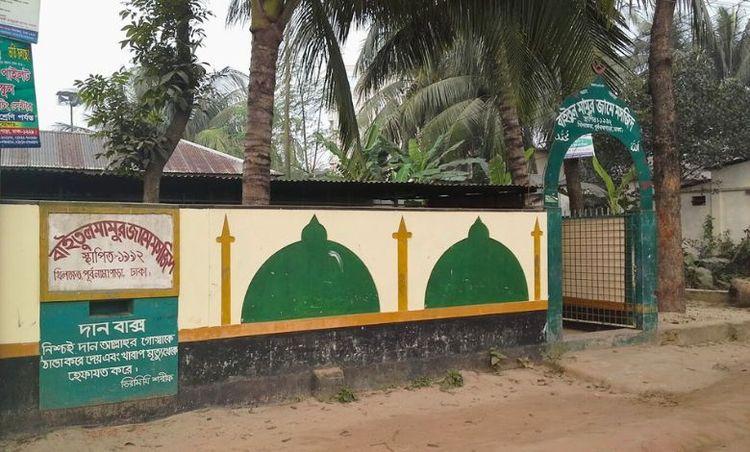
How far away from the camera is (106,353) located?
4809 millimetres

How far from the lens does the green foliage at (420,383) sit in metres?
6.30

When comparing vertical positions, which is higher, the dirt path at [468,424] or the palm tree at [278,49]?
the palm tree at [278,49]

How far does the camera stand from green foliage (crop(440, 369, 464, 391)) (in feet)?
20.8

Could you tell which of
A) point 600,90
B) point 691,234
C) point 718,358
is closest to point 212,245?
point 600,90

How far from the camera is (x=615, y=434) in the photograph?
16.4ft

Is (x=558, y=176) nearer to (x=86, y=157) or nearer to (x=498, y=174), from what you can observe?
(x=498, y=174)

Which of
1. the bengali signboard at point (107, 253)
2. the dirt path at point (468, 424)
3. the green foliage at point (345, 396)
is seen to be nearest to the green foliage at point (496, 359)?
the dirt path at point (468, 424)

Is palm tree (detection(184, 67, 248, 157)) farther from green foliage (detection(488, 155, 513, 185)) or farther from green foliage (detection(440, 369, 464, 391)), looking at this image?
green foliage (detection(440, 369, 464, 391))

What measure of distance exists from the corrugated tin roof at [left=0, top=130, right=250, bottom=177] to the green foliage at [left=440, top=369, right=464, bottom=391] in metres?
7.80

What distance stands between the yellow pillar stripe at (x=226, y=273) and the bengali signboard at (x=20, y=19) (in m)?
1.95

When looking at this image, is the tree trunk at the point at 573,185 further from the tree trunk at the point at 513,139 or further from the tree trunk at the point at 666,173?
the tree trunk at the point at 513,139

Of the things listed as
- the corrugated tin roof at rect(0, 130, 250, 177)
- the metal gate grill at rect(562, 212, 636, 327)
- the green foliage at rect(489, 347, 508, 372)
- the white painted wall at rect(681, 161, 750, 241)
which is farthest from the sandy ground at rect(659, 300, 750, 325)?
the corrugated tin roof at rect(0, 130, 250, 177)

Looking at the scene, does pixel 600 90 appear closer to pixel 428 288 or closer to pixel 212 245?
pixel 428 288

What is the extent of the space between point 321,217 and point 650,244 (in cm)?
473
